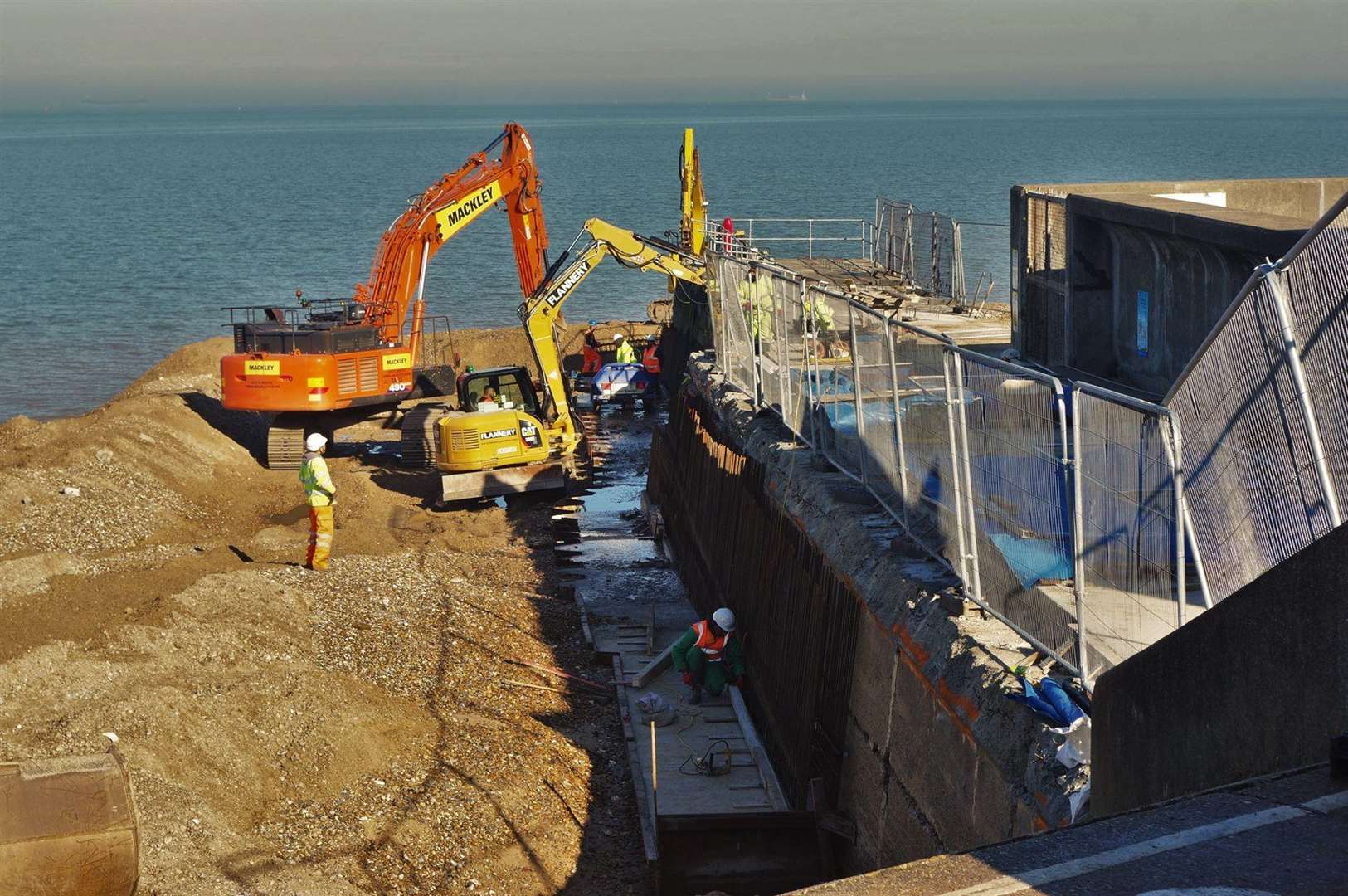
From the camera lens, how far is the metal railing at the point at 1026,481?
7.62 m

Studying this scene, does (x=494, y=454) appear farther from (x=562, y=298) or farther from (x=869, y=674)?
(x=869, y=674)

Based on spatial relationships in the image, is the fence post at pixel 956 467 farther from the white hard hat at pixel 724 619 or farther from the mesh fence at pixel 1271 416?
the white hard hat at pixel 724 619

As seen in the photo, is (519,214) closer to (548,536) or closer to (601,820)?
(548,536)

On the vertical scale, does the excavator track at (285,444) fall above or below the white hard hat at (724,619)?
below

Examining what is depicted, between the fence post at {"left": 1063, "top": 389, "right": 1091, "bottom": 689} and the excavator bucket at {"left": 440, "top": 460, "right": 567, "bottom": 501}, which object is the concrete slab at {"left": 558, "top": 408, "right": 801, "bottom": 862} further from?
the fence post at {"left": 1063, "top": 389, "right": 1091, "bottom": 689}

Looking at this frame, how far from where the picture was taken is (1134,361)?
17766mm

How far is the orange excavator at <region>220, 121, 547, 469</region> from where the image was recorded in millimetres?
25297

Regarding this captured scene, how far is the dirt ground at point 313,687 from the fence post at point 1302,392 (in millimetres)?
6425

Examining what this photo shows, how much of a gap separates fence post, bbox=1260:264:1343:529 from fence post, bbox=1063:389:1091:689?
3.88ft

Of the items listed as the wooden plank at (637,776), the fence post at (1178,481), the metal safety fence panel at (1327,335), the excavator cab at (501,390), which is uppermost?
the metal safety fence panel at (1327,335)

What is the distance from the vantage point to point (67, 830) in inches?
380

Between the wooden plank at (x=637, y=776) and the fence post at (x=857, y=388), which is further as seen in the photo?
the fence post at (x=857, y=388)

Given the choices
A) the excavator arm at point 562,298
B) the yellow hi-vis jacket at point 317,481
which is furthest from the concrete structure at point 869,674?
the excavator arm at point 562,298

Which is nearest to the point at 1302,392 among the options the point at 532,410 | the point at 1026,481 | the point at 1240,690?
the point at 1240,690
